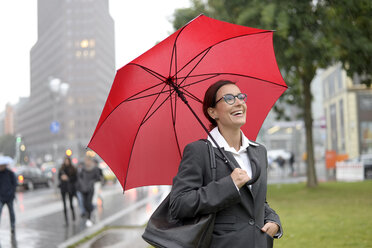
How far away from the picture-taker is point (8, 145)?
131250 mm

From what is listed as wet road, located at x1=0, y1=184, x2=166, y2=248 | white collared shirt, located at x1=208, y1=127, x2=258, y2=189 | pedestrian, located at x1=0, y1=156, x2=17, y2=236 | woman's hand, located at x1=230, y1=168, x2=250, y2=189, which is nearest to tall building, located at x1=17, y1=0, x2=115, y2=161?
wet road, located at x1=0, y1=184, x2=166, y2=248

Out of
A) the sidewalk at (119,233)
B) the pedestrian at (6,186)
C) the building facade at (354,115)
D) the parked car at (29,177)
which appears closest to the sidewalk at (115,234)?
the sidewalk at (119,233)

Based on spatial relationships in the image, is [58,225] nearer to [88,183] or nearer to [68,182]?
[68,182]

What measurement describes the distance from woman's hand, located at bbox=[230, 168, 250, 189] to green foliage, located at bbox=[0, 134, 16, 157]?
130803mm

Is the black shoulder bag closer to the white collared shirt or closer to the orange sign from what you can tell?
the white collared shirt

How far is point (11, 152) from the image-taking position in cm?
12744

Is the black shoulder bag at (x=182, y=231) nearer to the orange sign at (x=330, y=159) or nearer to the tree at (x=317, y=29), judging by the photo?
the tree at (x=317, y=29)

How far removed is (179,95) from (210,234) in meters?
1.27

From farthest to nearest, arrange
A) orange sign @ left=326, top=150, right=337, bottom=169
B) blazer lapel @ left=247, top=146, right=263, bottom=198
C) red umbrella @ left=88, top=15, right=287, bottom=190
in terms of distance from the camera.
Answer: orange sign @ left=326, top=150, right=337, bottom=169, red umbrella @ left=88, top=15, right=287, bottom=190, blazer lapel @ left=247, top=146, right=263, bottom=198

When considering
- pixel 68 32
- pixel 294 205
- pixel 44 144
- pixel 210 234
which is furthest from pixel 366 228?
pixel 44 144

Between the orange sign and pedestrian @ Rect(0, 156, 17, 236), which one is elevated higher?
pedestrian @ Rect(0, 156, 17, 236)

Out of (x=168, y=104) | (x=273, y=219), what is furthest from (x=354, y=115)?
(x=273, y=219)

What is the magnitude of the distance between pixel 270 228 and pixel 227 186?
456mm

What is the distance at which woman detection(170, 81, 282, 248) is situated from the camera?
97.4 inches
